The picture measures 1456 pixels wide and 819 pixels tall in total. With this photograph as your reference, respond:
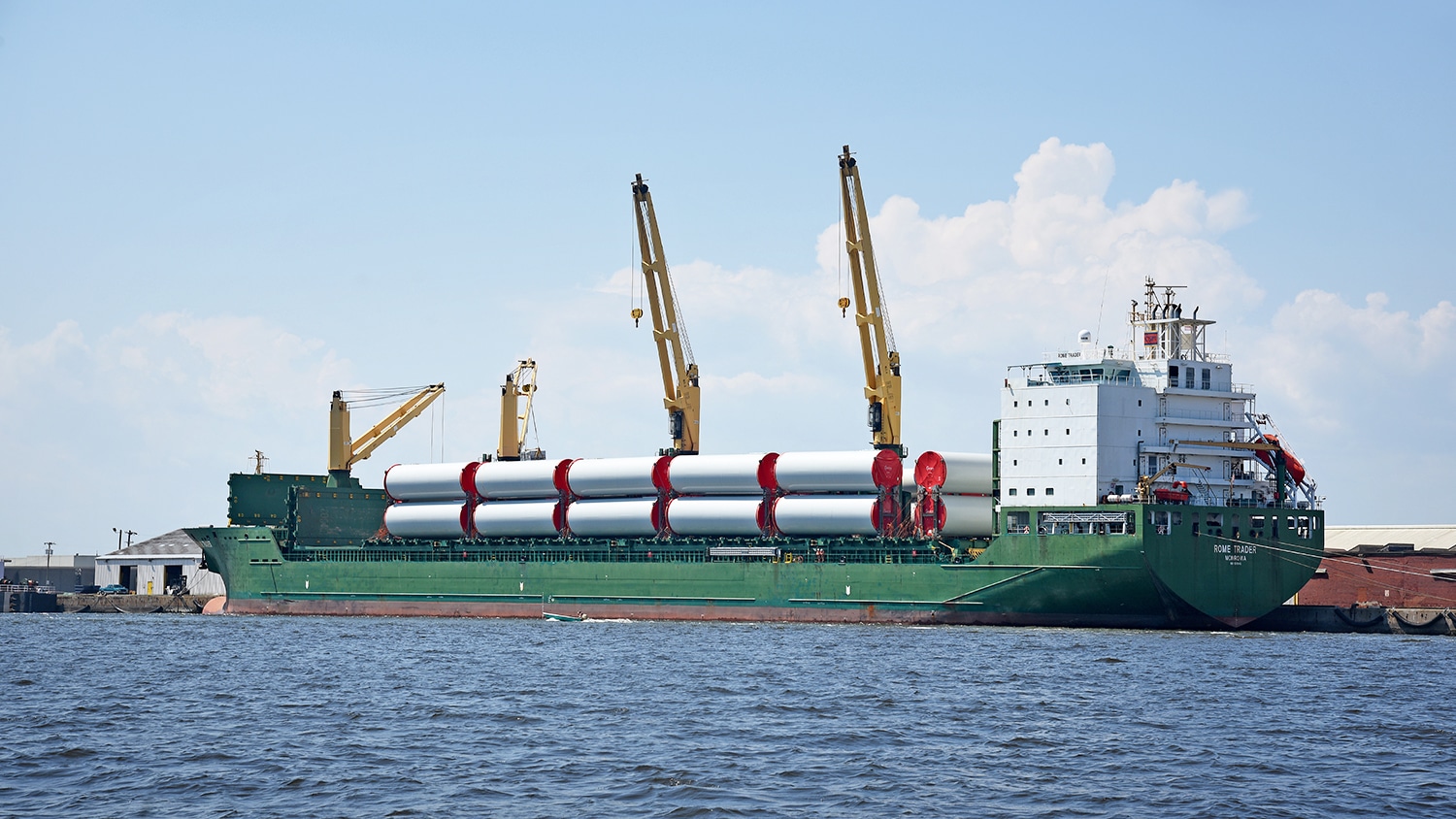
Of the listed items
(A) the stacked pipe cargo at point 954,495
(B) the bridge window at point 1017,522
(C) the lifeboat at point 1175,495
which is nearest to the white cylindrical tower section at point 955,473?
(A) the stacked pipe cargo at point 954,495

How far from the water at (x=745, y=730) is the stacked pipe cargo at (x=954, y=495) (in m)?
11.5

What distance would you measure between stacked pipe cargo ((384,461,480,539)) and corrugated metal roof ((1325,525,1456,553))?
3870 centimetres

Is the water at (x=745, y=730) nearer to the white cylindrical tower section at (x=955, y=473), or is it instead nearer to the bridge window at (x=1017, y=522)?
the bridge window at (x=1017, y=522)

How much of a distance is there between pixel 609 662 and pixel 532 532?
29.4 m

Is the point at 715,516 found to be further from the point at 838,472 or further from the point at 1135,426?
the point at 1135,426

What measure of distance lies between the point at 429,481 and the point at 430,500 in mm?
1333

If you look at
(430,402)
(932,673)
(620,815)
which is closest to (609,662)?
(932,673)

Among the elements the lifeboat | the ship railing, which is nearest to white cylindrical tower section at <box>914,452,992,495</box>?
the lifeboat

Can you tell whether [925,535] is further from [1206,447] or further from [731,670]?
[731,670]

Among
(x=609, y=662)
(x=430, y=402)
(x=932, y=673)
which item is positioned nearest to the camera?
(x=932, y=673)

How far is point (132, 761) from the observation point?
1032 inches

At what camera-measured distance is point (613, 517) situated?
69375 millimetres

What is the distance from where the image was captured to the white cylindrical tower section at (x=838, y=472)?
206 feet

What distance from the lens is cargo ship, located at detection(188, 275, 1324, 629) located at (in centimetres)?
5406
